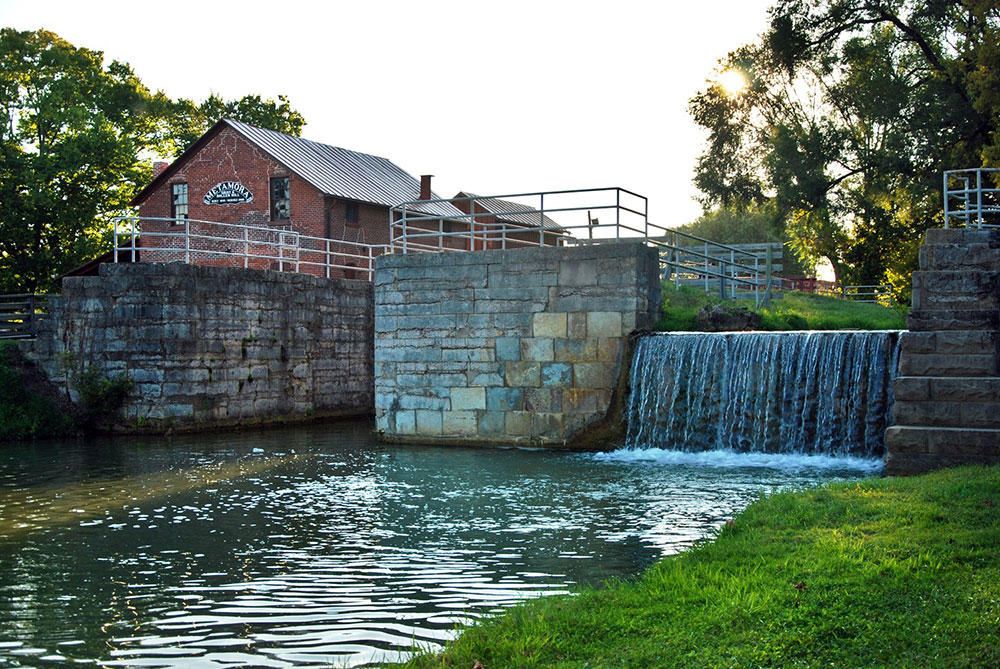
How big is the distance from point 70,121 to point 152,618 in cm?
3433

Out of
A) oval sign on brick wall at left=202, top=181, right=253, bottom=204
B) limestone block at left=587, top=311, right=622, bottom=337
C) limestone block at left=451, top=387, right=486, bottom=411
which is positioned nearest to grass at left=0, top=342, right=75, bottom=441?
limestone block at left=451, top=387, right=486, bottom=411

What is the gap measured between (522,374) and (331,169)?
2153cm

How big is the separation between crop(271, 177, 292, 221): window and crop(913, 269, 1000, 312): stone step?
25.4m

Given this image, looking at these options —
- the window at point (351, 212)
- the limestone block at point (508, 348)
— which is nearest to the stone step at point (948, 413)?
the limestone block at point (508, 348)

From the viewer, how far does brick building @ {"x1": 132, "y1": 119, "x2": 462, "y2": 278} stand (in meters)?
34.7

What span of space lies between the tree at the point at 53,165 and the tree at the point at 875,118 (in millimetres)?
23204

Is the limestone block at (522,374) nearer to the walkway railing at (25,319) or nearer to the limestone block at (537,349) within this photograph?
the limestone block at (537,349)

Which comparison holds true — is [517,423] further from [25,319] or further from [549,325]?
[25,319]

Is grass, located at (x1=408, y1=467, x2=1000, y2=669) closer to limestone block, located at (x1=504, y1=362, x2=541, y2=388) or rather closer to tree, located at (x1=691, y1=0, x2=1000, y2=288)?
A: limestone block, located at (x1=504, y1=362, x2=541, y2=388)

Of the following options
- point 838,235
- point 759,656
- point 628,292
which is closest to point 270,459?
point 628,292

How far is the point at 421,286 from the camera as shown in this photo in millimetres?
18906

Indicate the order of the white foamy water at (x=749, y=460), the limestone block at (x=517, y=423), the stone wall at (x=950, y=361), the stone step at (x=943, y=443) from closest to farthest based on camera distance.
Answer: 1. the stone step at (x=943, y=443)
2. the stone wall at (x=950, y=361)
3. the white foamy water at (x=749, y=460)
4. the limestone block at (x=517, y=423)

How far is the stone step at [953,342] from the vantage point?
41.0ft

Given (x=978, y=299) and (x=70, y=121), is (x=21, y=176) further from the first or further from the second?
(x=978, y=299)
